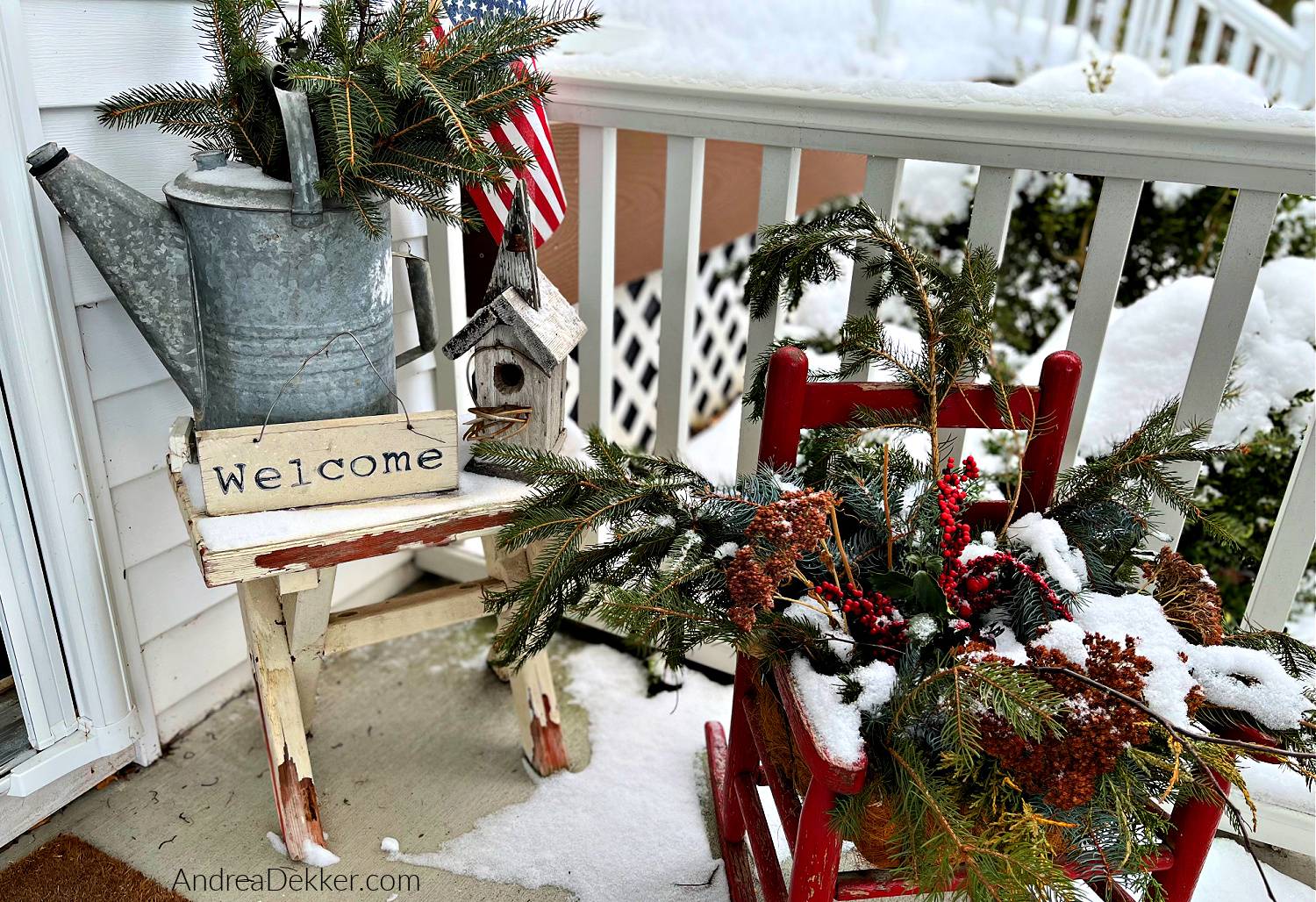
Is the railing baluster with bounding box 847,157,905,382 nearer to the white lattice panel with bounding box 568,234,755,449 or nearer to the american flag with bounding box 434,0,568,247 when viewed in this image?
the american flag with bounding box 434,0,568,247

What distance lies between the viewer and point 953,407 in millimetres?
1226

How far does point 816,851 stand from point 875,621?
0.25 meters

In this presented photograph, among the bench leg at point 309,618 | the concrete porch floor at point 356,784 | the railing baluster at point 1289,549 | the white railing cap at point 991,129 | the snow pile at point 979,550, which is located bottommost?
the concrete porch floor at point 356,784

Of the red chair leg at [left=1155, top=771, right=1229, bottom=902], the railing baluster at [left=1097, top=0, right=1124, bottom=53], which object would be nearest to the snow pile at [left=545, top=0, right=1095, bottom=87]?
the railing baluster at [left=1097, top=0, right=1124, bottom=53]

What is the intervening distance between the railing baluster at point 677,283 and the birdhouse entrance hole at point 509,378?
473mm

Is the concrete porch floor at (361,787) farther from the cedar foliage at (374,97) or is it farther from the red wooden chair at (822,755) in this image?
the cedar foliage at (374,97)

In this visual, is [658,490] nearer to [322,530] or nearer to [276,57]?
[322,530]

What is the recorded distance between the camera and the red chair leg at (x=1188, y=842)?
0.97m

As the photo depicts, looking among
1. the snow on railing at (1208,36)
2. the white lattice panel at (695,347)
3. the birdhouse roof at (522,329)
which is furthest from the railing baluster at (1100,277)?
the snow on railing at (1208,36)

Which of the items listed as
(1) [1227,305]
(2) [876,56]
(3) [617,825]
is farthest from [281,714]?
(2) [876,56]

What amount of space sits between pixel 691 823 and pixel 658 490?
0.70 meters

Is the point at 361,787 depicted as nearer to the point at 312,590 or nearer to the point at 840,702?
the point at 312,590

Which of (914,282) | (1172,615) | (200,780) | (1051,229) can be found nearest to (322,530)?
(200,780)

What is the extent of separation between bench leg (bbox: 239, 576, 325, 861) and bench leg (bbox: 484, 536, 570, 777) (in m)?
0.35
